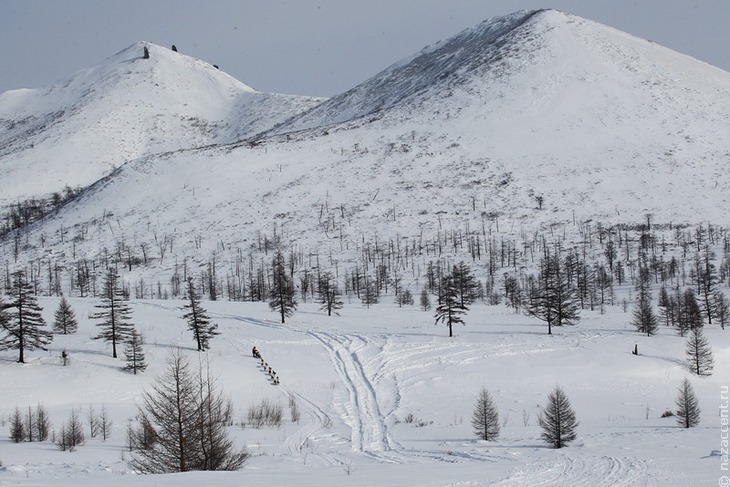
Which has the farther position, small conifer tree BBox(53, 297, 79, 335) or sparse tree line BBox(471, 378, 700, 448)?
small conifer tree BBox(53, 297, 79, 335)

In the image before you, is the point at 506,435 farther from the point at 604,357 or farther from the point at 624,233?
the point at 624,233

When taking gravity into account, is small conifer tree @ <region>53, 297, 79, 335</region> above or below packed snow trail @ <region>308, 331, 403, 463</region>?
above

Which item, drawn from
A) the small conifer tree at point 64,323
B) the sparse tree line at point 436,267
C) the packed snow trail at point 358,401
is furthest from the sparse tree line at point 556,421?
the sparse tree line at point 436,267

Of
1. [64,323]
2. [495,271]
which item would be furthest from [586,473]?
[495,271]

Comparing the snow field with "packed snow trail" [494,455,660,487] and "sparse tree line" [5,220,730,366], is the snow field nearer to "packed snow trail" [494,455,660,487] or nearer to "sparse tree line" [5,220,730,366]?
"packed snow trail" [494,455,660,487]

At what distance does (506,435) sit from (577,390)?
1737cm

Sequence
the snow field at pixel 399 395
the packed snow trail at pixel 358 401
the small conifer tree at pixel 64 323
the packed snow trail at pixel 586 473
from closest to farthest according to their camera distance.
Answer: the packed snow trail at pixel 586 473 < the snow field at pixel 399 395 < the packed snow trail at pixel 358 401 < the small conifer tree at pixel 64 323

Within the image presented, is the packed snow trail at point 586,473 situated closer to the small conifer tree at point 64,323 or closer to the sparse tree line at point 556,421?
the sparse tree line at point 556,421

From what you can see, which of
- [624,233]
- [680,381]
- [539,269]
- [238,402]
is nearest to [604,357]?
[680,381]

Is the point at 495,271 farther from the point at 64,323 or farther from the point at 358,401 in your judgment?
the point at 358,401

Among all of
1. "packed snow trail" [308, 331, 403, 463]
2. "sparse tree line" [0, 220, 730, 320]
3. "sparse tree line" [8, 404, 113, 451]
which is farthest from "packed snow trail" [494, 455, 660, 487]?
"sparse tree line" [0, 220, 730, 320]

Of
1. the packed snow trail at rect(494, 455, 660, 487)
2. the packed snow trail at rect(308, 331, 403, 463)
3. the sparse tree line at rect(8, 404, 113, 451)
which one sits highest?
the packed snow trail at rect(494, 455, 660, 487)

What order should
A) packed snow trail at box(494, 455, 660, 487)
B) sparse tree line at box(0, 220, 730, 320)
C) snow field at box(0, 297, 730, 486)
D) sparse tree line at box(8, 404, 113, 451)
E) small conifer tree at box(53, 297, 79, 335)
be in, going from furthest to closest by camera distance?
sparse tree line at box(0, 220, 730, 320)
small conifer tree at box(53, 297, 79, 335)
sparse tree line at box(8, 404, 113, 451)
snow field at box(0, 297, 730, 486)
packed snow trail at box(494, 455, 660, 487)

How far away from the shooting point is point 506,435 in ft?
101
